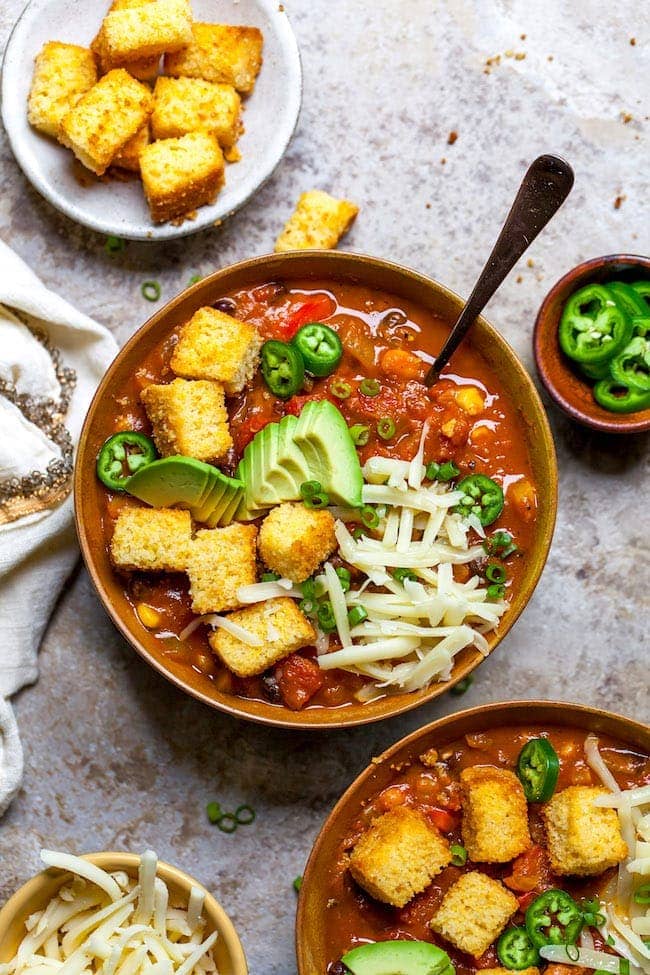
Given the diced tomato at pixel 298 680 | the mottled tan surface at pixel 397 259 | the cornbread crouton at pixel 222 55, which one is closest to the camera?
the diced tomato at pixel 298 680

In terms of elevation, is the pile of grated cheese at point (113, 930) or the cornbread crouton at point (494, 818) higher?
the cornbread crouton at point (494, 818)

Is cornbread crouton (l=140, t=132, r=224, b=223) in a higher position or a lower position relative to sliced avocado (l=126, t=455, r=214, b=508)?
higher

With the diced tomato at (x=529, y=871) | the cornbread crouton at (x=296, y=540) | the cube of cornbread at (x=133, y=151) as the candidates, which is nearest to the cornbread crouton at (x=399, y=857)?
the diced tomato at (x=529, y=871)

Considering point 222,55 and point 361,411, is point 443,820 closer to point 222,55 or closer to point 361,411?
point 361,411

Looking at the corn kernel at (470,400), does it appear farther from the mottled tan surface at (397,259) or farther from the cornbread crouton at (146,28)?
the cornbread crouton at (146,28)

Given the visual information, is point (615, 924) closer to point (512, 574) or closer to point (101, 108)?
point (512, 574)

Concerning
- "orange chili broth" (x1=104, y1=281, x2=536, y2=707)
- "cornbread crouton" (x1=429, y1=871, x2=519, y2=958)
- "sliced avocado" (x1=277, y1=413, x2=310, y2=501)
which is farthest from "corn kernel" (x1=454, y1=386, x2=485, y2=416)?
"cornbread crouton" (x1=429, y1=871, x2=519, y2=958)

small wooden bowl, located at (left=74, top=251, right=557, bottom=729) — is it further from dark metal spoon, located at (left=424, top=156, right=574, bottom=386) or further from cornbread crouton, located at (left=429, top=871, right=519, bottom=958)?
cornbread crouton, located at (left=429, top=871, right=519, bottom=958)
